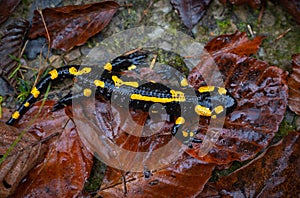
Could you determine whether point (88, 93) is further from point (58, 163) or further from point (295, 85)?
point (295, 85)

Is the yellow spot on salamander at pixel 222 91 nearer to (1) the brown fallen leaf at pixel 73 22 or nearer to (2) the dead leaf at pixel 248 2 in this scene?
(2) the dead leaf at pixel 248 2

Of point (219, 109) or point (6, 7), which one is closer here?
point (219, 109)

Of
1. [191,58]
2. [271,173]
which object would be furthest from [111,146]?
[271,173]

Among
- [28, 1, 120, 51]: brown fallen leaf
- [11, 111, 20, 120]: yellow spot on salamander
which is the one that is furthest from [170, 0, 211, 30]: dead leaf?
[11, 111, 20, 120]: yellow spot on salamander

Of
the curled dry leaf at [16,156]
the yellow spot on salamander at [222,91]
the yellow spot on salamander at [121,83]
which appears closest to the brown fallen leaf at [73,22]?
the yellow spot on salamander at [121,83]

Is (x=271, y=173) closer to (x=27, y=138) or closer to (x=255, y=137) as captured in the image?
(x=255, y=137)

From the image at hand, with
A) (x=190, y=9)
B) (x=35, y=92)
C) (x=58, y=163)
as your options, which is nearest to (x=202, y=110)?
(x=190, y=9)
